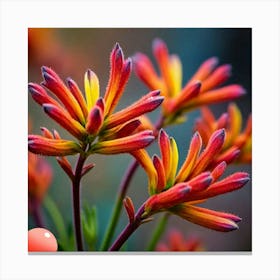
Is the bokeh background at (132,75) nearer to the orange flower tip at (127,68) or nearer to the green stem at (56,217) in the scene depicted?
the green stem at (56,217)

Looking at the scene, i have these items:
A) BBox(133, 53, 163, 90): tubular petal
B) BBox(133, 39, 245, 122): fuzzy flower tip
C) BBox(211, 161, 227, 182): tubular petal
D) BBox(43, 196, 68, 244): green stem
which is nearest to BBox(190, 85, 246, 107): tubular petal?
BBox(133, 39, 245, 122): fuzzy flower tip

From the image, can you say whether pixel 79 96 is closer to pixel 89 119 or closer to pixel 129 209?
pixel 89 119

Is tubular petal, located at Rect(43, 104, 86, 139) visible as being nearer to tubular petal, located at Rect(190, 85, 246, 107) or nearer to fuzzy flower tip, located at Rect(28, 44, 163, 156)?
fuzzy flower tip, located at Rect(28, 44, 163, 156)

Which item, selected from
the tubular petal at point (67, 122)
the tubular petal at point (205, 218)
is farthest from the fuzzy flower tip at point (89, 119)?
the tubular petal at point (205, 218)

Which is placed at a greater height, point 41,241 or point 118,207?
point 118,207
